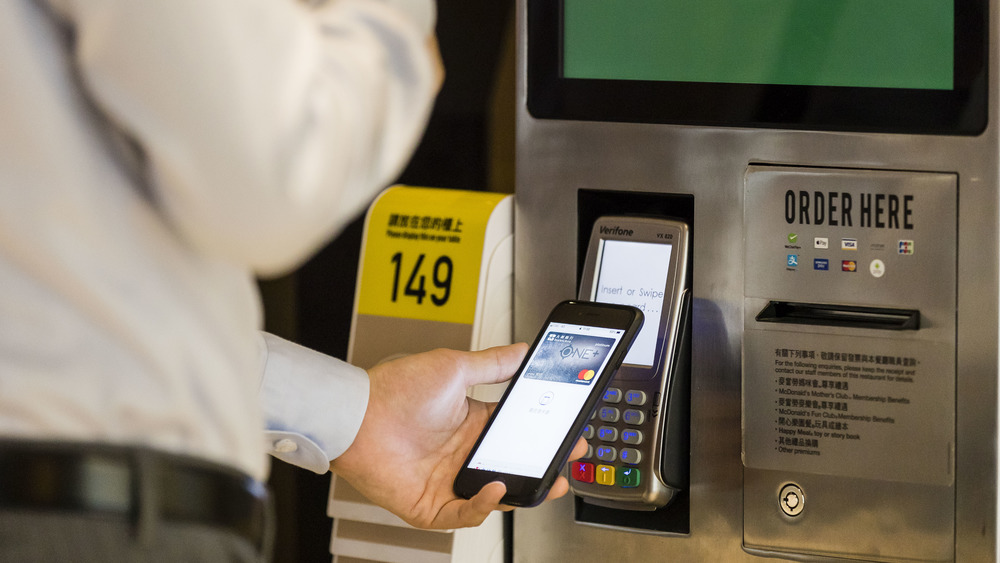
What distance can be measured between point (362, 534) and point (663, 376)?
0.47 metres

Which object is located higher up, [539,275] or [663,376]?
[539,275]

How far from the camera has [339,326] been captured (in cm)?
205

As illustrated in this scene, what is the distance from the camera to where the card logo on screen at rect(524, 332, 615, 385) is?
4.01 feet

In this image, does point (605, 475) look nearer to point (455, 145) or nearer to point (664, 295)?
point (664, 295)

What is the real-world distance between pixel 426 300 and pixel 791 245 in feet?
1.60

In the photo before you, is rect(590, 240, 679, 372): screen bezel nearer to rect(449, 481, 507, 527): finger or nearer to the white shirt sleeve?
rect(449, 481, 507, 527): finger

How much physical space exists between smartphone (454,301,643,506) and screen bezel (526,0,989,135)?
0.86 ft

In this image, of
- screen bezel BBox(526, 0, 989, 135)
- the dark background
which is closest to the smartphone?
screen bezel BBox(526, 0, 989, 135)

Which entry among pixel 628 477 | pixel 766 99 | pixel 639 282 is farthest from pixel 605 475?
pixel 766 99

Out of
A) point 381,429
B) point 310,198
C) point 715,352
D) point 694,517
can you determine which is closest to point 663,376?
point 715,352

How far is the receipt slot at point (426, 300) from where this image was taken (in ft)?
4.48

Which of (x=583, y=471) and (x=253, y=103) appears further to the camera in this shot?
(x=583, y=471)

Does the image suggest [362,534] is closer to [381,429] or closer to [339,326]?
[381,429]

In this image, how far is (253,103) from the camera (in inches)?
25.7
